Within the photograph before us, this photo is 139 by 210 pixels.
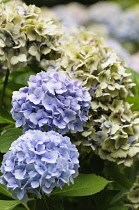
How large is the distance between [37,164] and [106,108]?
1.60ft

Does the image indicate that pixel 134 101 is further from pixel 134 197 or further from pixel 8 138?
pixel 8 138

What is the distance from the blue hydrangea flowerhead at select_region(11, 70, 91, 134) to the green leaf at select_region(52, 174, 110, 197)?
0.18 metres

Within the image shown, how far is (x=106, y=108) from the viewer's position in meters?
1.73

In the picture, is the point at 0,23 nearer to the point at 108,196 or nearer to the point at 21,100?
the point at 21,100

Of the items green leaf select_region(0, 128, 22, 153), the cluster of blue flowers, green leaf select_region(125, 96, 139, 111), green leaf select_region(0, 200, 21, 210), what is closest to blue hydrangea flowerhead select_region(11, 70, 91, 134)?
the cluster of blue flowers

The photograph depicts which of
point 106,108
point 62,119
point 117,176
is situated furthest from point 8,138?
point 117,176

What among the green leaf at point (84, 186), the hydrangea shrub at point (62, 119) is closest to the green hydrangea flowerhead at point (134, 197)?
the hydrangea shrub at point (62, 119)

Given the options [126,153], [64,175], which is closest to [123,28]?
[126,153]

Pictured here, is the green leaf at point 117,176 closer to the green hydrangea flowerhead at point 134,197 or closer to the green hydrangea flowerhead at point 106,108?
the green hydrangea flowerhead at point 134,197

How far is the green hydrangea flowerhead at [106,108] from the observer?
1.70 meters

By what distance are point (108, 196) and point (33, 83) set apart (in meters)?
0.63

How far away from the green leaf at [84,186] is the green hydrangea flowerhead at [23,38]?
52 centimetres

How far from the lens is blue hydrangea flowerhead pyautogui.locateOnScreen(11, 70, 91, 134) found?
4.91 feet

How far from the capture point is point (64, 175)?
4.48ft
